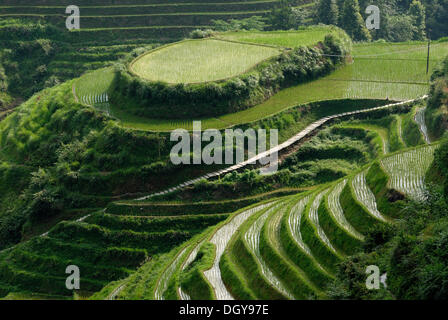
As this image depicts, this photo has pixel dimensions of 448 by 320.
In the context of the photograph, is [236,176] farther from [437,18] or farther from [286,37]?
[437,18]

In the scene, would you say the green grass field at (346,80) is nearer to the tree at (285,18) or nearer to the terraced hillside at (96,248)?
the terraced hillside at (96,248)

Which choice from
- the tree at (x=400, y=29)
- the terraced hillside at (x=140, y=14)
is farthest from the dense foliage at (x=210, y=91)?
the tree at (x=400, y=29)

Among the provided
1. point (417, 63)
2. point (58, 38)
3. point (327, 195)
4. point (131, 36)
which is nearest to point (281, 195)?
point (327, 195)

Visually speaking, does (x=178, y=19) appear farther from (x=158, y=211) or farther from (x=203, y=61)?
(x=158, y=211)

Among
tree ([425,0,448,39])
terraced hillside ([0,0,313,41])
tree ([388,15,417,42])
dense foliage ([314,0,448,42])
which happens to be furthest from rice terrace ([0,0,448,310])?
tree ([425,0,448,39])

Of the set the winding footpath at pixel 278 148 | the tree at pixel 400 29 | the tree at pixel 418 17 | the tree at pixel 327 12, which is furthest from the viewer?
the tree at pixel 418 17

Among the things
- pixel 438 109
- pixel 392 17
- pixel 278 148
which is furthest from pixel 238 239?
pixel 392 17

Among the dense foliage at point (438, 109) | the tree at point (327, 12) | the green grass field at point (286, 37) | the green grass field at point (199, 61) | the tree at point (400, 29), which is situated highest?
the tree at point (327, 12)
